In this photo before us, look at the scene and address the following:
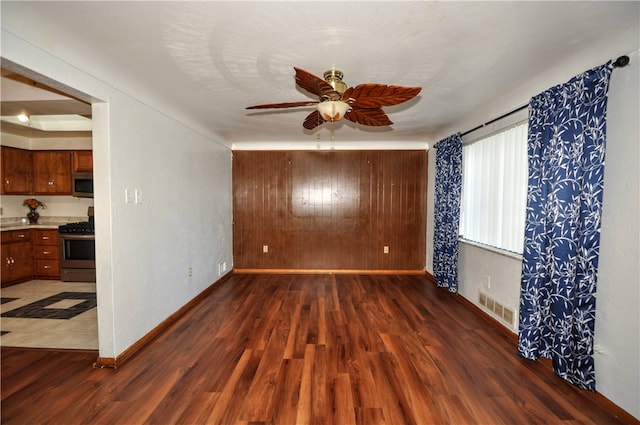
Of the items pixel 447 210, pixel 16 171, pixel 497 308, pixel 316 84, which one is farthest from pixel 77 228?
pixel 497 308

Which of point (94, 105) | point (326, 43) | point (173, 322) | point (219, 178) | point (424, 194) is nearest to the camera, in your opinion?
point (326, 43)

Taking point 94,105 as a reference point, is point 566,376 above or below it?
below

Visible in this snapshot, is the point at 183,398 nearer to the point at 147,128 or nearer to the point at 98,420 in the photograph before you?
the point at 98,420

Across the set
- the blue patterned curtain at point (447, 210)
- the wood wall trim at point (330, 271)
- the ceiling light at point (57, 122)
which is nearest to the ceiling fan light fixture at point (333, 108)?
the blue patterned curtain at point (447, 210)

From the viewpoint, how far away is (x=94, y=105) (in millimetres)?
2100

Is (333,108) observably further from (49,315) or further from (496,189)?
(49,315)

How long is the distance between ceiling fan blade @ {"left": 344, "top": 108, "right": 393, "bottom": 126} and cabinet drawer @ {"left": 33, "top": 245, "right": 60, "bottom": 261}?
5.21 metres

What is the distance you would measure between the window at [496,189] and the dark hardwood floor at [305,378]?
3.35 feet

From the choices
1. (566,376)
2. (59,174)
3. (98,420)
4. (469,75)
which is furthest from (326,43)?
(59,174)

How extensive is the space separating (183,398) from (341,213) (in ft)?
11.6

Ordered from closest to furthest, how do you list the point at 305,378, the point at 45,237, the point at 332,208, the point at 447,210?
the point at 305,378
the point at 447,210
the point at 45,237
the point at 332,208

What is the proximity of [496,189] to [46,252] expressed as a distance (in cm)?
666

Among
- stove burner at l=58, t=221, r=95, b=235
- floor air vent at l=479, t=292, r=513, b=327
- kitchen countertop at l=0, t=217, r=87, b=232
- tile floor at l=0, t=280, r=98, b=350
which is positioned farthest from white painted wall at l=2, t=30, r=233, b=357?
floor air vent at l=479, t=292, r=513, b=327

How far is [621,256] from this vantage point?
164cm
